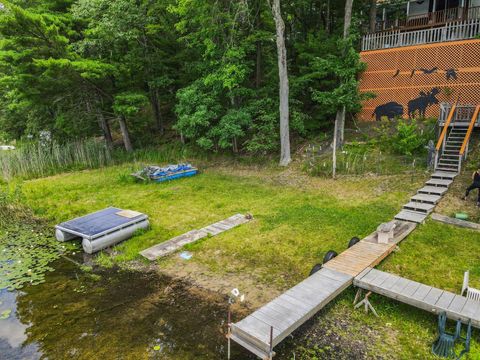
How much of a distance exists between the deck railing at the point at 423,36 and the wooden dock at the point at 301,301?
37.0 ft

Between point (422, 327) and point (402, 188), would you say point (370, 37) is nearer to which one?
point (402, 188)

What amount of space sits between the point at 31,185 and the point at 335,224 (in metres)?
12.9

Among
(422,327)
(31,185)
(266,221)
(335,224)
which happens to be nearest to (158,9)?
(31,185)

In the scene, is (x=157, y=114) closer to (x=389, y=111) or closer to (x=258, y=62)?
(x=258, y=62)

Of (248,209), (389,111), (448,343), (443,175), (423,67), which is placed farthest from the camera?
(389,111)

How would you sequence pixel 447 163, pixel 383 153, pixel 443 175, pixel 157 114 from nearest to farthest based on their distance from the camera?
pixel 443 175
pixel 447 163
pixel 383 153
pixel 157 114

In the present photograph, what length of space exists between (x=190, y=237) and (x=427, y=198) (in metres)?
6.78

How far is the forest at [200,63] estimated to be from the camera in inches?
578

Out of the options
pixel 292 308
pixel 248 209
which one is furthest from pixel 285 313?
pixel 248 209

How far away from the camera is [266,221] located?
30.7 feet

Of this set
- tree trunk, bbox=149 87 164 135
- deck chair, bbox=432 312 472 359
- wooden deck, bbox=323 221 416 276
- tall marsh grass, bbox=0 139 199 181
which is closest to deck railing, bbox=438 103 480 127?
wooden deck, bbox=323 221 416 276

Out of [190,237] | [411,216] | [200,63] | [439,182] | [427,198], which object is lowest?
[190,237]

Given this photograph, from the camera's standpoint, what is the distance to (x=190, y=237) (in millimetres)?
8617

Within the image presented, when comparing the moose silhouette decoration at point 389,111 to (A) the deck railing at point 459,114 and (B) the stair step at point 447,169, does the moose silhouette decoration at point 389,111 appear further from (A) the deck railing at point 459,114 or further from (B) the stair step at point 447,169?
(B) the stair step at point 447,169
